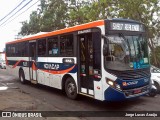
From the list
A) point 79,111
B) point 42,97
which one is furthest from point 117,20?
point 42,97

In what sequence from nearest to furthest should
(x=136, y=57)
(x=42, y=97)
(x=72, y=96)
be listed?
(x=136, y=57) < (x=72, y=96) < (x=42, y=97)

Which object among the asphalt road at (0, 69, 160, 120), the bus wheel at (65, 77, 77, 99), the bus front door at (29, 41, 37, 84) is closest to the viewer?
the asphalt road at (0, 69, 160, 120)

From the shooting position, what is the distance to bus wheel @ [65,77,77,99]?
1014 cm

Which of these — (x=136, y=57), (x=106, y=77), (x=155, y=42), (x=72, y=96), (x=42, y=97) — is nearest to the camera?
(x=106, y=77)

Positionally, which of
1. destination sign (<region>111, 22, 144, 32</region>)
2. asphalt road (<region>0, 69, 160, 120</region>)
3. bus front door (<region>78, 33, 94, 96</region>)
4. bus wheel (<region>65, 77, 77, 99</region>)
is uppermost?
destination sign (<region>111, 22, 144, 32</region>)

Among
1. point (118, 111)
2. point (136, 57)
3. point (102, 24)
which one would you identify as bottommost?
point (118, 111)

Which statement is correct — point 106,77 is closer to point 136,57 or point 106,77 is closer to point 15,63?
point 136,57

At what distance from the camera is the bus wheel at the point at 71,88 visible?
10.1m

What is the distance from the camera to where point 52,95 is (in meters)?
11.5

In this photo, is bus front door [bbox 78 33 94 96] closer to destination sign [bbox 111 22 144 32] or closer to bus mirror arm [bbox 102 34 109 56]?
bus mirror arm [bbox 102 34 109 56]

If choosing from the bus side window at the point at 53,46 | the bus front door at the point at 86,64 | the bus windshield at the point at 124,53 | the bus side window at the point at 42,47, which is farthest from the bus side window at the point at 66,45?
the bus windshield at the point at 124,53

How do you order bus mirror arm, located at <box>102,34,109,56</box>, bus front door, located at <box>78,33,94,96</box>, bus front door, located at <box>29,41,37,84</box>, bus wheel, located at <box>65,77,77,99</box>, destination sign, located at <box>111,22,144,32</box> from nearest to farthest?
bus mirror arm, located at <box>102,34,109,56</box> → destination sign, located at <box>111,22,144,32</box> → bus front door, located at <box>78,33,94,96</box> → bus wheel, located at <box>65,77,77,99</box> → bus front door, located at <box>29,41,37,84</box>

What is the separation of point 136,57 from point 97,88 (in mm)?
1800

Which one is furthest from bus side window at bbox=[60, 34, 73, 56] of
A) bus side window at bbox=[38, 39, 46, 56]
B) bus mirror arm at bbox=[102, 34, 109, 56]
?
bus mirror arm at bbox=[102, 34, 109, 56]
